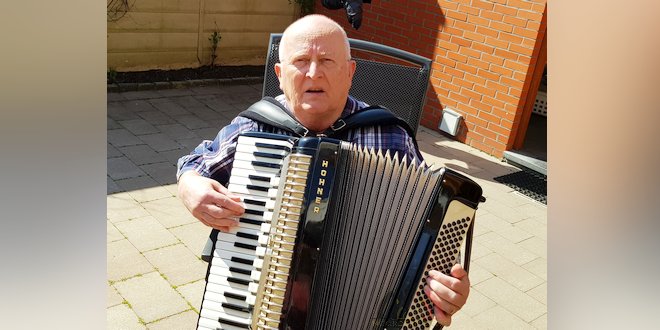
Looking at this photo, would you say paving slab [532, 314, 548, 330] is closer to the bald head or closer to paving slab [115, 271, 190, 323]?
paving slab [115, 271, 190, 323]

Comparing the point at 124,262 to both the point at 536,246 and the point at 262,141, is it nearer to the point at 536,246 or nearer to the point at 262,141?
the point at 262,141

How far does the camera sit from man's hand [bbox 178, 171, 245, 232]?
5.16ft

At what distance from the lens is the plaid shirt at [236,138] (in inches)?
78.1

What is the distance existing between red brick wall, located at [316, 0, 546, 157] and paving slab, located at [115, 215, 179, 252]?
362cm

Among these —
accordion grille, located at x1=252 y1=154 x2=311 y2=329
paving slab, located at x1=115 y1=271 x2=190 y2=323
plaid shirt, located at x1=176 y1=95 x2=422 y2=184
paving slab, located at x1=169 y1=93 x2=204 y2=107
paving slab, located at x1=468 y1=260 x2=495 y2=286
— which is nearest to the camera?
accordion grille, located at x1=252 y1=154 x2=311 y2=329

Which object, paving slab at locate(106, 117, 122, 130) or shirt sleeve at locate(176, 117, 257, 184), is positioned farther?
paving slab at locate(106, 117, 122, 130)

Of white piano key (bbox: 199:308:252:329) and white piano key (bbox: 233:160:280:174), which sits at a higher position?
white piano key (bbox: 233:160:280:174)

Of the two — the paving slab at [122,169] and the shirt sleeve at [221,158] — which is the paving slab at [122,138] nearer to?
the paving slab at [122,169]

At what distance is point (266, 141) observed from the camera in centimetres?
163

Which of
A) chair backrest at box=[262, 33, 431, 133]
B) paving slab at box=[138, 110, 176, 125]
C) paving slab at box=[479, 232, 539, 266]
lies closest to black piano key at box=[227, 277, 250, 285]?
chair backrest at box=[262, 33, 431, 133]

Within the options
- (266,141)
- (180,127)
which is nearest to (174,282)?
(266,141)

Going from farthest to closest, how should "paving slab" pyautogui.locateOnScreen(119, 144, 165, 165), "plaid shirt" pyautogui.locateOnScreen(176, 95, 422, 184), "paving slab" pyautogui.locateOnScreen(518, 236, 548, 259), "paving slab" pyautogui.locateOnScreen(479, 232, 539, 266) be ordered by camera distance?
"paving slab" pyautogui.locateOnScreen(119, 144, 165, 165) → "paving slab" pyautogui.locateOnScreen(518, 236, 548, 259) → "paving slab" pyautogui.locateOnScreen(479, 232, 539, 266) → "plaid shirt" pyautogui.locateOnScreen(176, 95, 422, 184)

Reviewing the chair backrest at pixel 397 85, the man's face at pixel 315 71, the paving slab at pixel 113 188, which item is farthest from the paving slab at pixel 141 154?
the man's face at pixel 315 71
